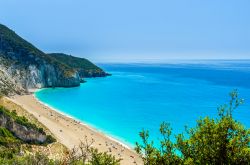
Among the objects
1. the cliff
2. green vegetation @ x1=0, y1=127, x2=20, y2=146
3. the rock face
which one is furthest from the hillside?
green vegetation @ x1=0, y1=127, x2=20, y2=146

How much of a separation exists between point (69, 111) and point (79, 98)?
24.0 meters

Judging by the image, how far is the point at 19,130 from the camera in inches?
2111

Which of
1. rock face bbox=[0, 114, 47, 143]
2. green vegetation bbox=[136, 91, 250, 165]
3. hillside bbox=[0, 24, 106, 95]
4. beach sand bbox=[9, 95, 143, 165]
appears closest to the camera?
green vegetation bbox=[136, 91, 250, 165]

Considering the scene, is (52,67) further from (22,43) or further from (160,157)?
(160,157)

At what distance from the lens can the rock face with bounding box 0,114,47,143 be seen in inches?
2105

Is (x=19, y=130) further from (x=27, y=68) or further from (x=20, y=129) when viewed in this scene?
(x=27, y=68)

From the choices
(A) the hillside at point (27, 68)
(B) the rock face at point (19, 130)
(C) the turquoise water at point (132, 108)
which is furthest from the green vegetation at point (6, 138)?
(A) the hillside at point (27, 68)

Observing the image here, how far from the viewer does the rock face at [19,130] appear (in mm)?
53469

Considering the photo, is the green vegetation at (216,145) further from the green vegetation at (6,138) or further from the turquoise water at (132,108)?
the turquoise water at (132,108)

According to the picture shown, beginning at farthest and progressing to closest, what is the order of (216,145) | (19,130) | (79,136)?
(79,136)
(19,130)
(216,145)

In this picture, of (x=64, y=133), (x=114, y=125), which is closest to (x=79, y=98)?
(x=114, y=125)

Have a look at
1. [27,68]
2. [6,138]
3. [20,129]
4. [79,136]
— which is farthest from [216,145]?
[27,68]

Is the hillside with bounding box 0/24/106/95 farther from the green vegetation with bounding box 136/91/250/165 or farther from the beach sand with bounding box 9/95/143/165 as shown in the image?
the green vegetation with bounding box 136/91/250/165

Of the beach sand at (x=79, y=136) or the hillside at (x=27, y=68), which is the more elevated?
the hillside at (x=27, y=68)
